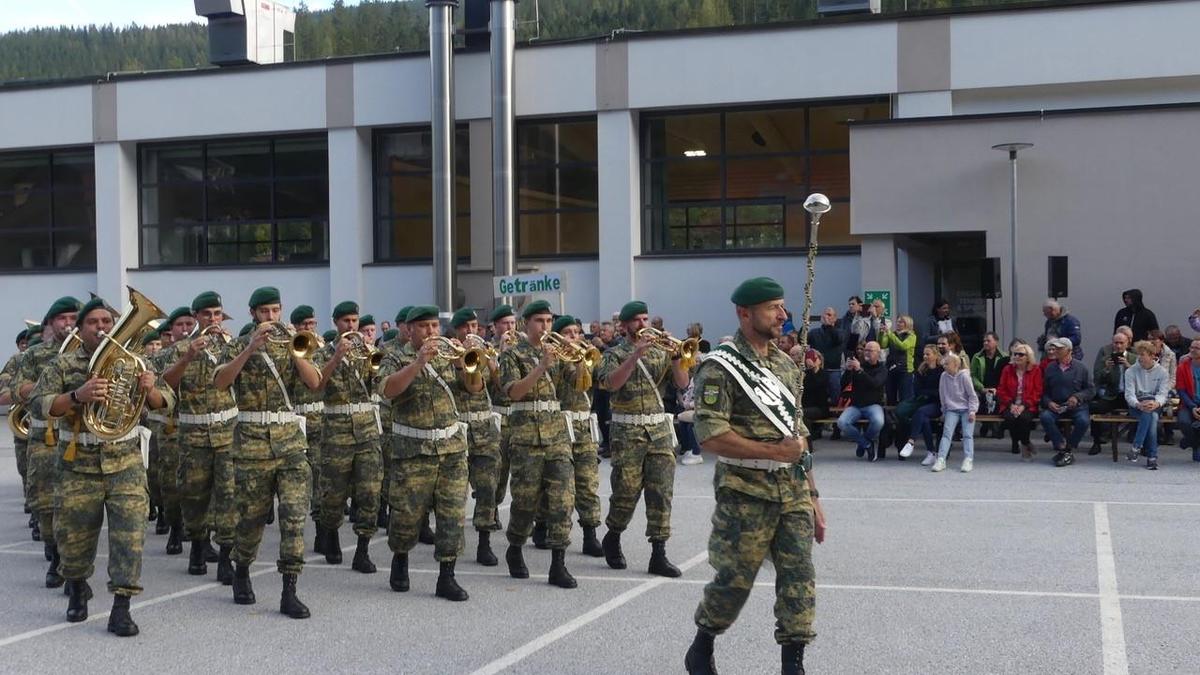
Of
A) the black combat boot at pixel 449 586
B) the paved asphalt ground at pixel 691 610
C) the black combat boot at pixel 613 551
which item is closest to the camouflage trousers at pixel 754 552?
the paved asphalt ground at pixel 691 610

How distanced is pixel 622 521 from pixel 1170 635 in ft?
13.1

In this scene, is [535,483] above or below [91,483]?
below

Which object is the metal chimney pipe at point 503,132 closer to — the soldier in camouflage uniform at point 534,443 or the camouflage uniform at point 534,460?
the soldier in camouflage uniform at point 534,443

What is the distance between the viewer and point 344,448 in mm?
10641

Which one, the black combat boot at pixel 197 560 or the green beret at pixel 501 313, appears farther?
the green beret at pixel 501 313

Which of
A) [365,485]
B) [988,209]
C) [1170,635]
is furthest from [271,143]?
[1170,635]

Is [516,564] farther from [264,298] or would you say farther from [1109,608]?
[1109,608]

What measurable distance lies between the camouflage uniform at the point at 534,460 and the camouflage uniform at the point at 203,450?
6.98ft

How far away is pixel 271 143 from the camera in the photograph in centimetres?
2830

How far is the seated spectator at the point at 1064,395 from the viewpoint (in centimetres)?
1634

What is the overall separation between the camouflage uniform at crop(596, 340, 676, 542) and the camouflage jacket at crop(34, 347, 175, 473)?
3437mm

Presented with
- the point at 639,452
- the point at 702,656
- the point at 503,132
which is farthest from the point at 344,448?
A: the point at 503,132

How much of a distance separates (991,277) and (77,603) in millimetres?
14283

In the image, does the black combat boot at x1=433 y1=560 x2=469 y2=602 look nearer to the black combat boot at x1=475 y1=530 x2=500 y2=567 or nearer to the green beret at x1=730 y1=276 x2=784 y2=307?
the black combat boot at x1=475 y1=530 x2=500 y2=567
